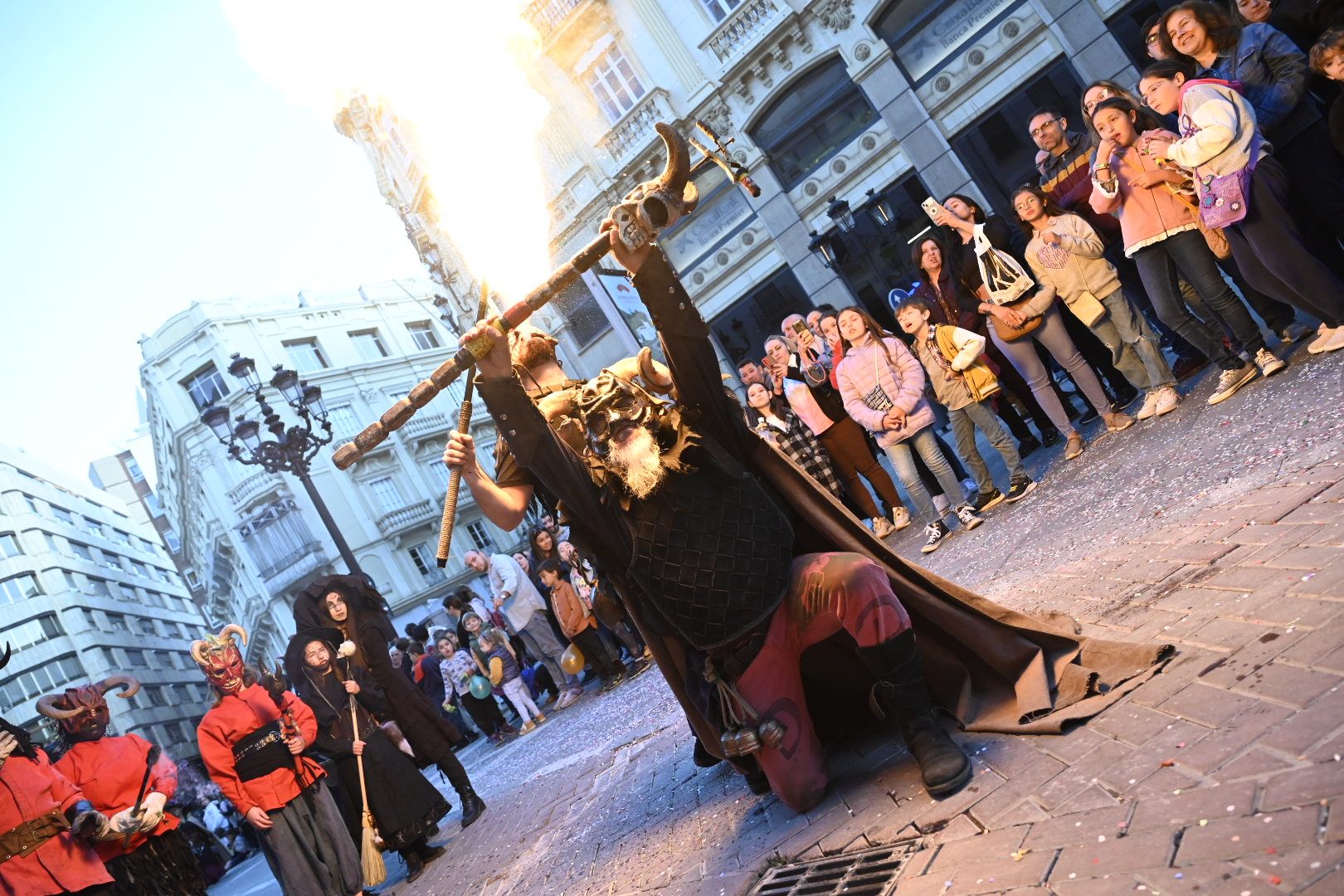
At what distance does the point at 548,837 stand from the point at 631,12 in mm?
21085

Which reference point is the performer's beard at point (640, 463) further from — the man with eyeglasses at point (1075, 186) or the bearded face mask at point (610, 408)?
the man with eyeglasses at point (1075, 186)

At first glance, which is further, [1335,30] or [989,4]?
[989,4]

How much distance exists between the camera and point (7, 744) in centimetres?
563

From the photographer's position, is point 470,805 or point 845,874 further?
point 470,805

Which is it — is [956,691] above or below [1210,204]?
below

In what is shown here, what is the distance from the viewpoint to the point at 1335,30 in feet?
16.4

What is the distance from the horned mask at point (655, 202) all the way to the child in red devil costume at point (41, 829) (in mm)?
4909

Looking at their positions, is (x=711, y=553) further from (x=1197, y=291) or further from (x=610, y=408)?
(x=1197, y=291)

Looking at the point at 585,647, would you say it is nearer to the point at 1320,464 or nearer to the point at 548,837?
the point at 548,837

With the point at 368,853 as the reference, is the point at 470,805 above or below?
below

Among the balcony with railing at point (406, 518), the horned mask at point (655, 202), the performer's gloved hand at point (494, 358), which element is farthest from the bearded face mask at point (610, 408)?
the balcony with railing at point (406, 518)

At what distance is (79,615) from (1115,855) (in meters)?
65.8

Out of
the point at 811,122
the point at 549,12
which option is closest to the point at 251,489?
the point at 549,12

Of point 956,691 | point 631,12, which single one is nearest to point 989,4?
point 631,12
